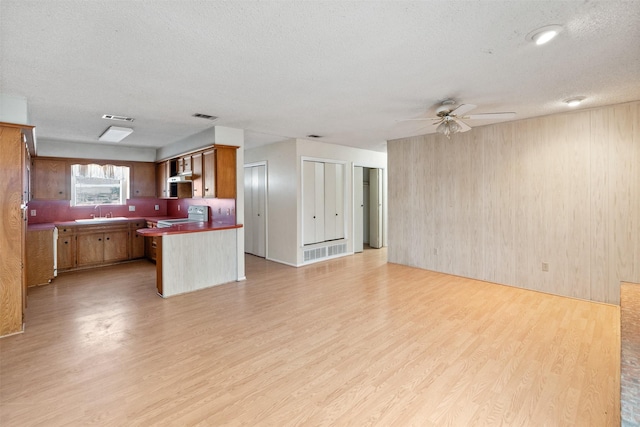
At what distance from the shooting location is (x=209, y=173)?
16.1 feet

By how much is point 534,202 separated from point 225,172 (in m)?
4.77

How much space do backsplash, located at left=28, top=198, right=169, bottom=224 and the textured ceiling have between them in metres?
2.73

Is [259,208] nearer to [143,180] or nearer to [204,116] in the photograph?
[143,180]

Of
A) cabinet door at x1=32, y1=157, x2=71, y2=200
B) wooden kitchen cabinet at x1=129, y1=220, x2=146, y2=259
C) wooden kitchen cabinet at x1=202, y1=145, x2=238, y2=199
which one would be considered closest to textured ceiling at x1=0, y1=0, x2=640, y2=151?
wooden kitchen cabinet at x1=202, y1=145, x2=238, y2=199

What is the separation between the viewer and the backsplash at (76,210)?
19.5 feet

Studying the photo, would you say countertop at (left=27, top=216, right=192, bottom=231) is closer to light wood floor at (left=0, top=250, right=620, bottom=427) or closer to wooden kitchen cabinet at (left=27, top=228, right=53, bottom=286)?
wooden kitchen cabinet at (left=27, top=228, right=53, bottom=286)

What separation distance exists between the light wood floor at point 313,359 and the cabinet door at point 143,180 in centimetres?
302

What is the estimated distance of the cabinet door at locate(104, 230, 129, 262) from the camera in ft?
20.1

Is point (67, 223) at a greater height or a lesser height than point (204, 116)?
lesser

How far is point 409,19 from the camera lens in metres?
1.95

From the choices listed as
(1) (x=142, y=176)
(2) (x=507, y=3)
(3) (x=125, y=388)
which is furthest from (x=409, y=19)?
(1) (x=142, y=176)

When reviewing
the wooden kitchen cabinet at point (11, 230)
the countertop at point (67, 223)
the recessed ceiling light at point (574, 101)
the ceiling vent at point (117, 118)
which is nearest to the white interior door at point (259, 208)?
the countertop at point (67, 223)

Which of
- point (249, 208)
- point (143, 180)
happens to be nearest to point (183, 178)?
point (249, 208)

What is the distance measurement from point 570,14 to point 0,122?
4995 millimetres
